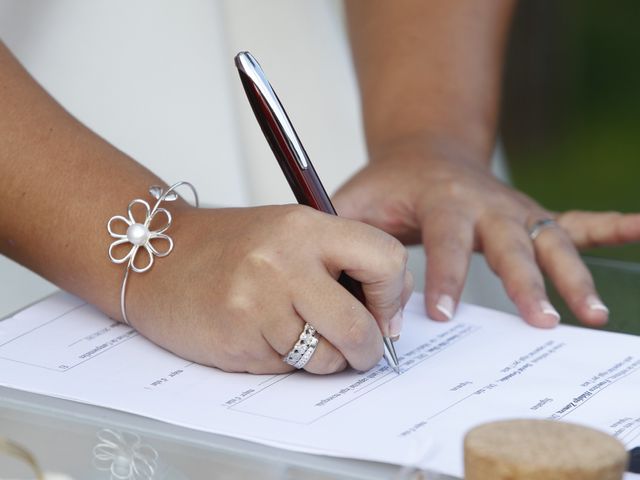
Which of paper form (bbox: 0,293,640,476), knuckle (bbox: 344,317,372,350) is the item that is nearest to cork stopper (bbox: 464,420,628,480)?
paper form (bbox: 0,293,640,476)

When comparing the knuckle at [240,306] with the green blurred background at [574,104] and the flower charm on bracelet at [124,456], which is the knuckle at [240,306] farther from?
the green blurred background at [574,104]

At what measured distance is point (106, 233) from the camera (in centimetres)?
72

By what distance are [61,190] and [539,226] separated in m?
0.40

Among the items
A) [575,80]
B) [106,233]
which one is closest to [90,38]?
[106,233]

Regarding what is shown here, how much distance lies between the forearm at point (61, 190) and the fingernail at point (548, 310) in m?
0.29

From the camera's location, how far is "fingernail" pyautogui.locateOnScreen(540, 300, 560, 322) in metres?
0.75

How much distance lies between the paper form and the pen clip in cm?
14

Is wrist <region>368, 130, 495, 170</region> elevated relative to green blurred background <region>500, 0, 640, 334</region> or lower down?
elevated

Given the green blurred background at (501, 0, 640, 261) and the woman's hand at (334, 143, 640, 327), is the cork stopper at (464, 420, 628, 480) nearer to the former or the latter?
the woman's hand at (334, 143, 640, 327)

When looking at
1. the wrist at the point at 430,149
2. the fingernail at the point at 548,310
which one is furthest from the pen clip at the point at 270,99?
the wrist at the point at 430,149

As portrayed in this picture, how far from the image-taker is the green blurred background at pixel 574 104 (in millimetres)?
3271

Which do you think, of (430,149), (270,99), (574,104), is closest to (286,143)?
(270,99)

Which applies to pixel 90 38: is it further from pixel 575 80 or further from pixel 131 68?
pixel 575 80

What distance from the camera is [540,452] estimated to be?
15.9 inches
